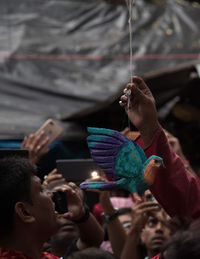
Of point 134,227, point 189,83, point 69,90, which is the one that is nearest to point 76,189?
point 134,227

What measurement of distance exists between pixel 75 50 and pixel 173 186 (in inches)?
149

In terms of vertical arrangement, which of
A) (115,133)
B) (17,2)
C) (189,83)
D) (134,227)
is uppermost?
(17,2)

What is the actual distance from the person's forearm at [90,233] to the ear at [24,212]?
612 millimetres

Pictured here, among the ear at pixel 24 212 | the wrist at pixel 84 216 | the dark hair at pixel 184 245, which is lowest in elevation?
the wrist at pixel 84 216

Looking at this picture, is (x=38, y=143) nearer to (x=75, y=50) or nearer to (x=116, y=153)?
(x=116, y=153)

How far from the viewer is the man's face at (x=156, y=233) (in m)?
2.74

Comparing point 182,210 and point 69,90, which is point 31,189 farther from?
point 69,90

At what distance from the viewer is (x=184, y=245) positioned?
4.52 ft

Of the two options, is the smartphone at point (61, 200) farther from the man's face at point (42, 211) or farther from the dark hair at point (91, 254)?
the man's face at point (42, 211)

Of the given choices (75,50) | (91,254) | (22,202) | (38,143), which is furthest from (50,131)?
(75,50)

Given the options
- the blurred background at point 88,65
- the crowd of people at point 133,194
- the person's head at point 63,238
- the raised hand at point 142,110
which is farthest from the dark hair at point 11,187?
the blurred background at point 88,65

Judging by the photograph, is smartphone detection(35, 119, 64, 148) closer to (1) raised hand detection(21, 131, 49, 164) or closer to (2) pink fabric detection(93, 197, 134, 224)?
(1) raised hand detection(21, 131, 49, 164)

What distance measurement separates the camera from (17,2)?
17.9ft

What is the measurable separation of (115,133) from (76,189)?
1.54ft
